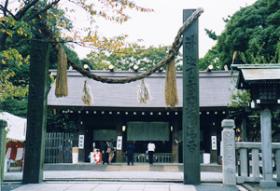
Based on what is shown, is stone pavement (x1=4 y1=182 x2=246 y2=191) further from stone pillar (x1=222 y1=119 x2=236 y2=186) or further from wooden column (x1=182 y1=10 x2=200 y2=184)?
wooden column (x1=182 y1=10 x2=200 y2=184)

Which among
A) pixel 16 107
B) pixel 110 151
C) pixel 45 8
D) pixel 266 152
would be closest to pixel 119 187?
pixel 266 152

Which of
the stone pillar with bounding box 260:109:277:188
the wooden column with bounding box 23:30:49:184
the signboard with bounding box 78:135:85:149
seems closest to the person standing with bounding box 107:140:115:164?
the signboard with bounding box 78:135:85:149

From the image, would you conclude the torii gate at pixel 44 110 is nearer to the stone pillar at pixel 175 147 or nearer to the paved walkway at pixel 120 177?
the paved walkway at pixel 120 177

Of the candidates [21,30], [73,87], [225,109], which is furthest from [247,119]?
[21,30]

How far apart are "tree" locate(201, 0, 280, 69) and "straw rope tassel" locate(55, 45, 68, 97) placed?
1515cm

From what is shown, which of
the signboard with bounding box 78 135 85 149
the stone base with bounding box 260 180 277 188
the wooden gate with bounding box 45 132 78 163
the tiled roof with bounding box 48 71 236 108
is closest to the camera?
the stone base with bounding box 260 180 277 188

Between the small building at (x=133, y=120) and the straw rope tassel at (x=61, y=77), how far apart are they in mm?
11828

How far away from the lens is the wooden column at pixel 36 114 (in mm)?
9578

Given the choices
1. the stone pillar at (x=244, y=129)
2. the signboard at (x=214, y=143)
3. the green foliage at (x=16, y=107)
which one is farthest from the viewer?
the green foliage at (x=16, y=107)

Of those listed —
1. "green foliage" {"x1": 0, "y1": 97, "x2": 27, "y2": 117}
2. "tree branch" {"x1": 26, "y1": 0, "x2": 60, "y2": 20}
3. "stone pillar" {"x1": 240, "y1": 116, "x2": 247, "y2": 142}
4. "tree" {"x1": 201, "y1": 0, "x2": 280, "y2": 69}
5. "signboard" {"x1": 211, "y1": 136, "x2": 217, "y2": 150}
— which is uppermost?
"tree" {"x1": 201, "y1": 0, "x2": 280, "y2": 69}

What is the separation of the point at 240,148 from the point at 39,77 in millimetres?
6000

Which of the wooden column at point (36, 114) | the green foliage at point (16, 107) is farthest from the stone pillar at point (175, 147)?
the wooden column at point (36, 114)

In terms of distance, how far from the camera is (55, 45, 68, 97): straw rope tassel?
30.1ft

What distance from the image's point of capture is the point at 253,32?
24.4 metres
